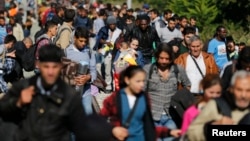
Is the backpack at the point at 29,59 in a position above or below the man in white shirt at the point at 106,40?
above

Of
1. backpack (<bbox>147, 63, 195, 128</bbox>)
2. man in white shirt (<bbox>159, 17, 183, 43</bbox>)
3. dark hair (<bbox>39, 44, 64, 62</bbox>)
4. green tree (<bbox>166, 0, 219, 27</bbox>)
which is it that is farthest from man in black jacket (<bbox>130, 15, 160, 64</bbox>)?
green tree (<bbox>166, 0, 219, 27</bbox>)

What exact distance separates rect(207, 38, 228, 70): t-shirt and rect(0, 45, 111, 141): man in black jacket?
24.0 feet

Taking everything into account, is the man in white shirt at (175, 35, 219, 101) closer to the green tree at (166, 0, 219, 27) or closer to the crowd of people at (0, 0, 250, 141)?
the crowd of people at (0, 0, 250, 141)

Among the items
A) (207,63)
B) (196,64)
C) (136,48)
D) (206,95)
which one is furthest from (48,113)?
(136,48)

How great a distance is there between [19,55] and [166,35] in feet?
15.7

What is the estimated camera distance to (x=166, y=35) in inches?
601

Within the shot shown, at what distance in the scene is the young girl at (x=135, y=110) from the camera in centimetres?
622

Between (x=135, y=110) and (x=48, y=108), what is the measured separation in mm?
1244

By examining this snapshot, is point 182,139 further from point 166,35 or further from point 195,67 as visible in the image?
point 166,35

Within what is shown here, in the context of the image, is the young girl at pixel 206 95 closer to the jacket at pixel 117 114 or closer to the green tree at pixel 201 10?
the jacket at pixel 117 114

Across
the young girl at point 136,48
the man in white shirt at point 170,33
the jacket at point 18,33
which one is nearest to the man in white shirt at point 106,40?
the man in white shirt at point 170,33

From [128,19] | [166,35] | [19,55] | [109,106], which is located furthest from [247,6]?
[109,106]

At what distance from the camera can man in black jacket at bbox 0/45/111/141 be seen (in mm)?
5105

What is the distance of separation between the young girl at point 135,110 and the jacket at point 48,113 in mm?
1005
